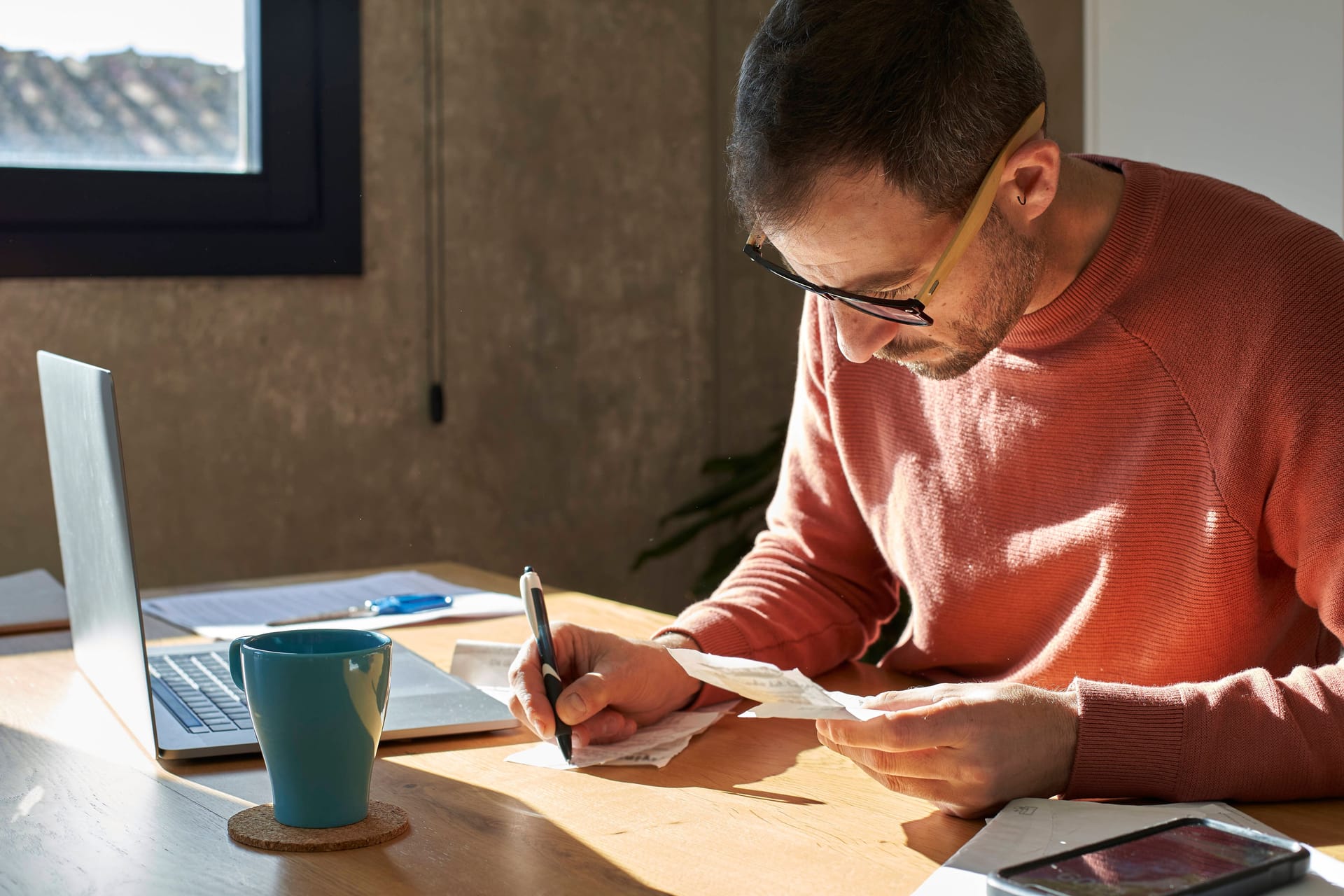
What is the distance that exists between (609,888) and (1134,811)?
0.35m

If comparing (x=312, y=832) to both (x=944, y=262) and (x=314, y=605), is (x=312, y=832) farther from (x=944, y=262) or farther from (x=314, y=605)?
(x=314, y=605)

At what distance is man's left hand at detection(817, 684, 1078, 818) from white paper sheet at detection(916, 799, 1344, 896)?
22 mm

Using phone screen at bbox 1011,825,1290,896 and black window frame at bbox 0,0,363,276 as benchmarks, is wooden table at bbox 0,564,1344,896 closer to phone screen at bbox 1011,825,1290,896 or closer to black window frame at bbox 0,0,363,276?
phone screen at bbox 1011,825,1290,896

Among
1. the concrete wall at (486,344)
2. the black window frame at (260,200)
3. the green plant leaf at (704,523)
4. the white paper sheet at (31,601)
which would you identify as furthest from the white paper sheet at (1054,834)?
the black window frame at (260,200)

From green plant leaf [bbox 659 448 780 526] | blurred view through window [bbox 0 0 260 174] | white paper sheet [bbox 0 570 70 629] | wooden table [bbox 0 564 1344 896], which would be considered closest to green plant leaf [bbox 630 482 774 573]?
green plant leaf [bbox 659 448 780 526]

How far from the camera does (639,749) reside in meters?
1.05

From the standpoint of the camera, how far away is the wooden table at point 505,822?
78 cm

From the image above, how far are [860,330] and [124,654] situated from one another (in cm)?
63

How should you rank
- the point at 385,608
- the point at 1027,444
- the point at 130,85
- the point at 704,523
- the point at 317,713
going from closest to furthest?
the point at 317,713
the point at 1027,444
the point at 385,608
the point at 130,85
the point at 704,523

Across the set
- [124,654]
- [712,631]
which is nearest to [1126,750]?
[712,631]

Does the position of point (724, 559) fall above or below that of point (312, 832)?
Answer: below

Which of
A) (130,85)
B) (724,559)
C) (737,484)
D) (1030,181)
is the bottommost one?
(724,559)

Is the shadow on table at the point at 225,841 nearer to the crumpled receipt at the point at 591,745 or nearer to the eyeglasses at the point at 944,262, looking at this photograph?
the crumpled receipt at the point at 591,745

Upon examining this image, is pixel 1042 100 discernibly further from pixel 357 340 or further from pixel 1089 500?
pixel 357 340
